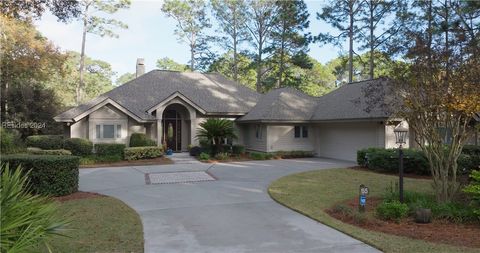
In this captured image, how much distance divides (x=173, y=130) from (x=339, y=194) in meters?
17.9

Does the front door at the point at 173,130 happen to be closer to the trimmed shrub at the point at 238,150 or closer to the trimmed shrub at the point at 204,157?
the trimmed shrub at the point at 238,150

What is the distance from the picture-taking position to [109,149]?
2153 centimetres

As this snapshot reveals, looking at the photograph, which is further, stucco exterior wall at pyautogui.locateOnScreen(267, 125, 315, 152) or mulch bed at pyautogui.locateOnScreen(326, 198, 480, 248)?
stucco exterior wall at pyautogui.locateOnScreen(267, 125, 315, 152)

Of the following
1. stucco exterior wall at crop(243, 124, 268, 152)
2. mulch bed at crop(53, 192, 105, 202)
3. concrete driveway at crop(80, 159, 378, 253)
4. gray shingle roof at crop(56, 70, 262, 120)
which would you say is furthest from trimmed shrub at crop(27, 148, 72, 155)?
stucco exterior wall at crop(243, 124, 268, 152)

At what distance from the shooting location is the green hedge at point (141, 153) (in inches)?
835

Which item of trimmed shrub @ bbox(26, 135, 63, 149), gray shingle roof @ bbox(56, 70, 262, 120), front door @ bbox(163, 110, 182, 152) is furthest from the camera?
front door @ bbox(163, 110, 182, 152)

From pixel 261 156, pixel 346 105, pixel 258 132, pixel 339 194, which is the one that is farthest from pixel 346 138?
pixel 339 194

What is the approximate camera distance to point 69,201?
1047 centimetres

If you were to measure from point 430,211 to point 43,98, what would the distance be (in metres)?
28.8

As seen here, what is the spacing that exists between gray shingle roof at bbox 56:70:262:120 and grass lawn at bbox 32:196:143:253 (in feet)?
48.3

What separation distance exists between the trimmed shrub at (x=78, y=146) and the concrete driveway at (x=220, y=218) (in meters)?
6.19

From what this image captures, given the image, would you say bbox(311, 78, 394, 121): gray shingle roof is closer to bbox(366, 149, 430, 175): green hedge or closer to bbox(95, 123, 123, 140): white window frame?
bbox(366, 149, 430, 175): green hedge

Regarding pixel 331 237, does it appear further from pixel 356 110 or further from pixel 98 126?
pixel 98 126

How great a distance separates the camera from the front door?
88.4ft
